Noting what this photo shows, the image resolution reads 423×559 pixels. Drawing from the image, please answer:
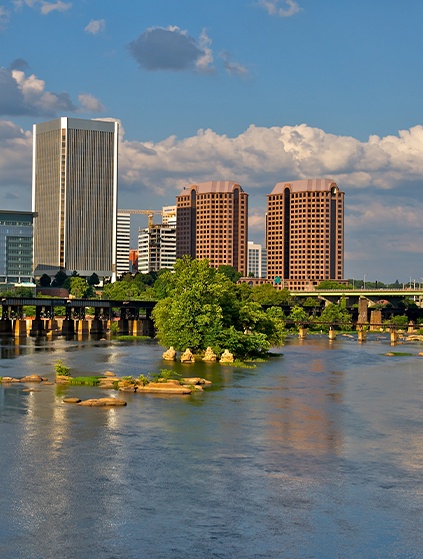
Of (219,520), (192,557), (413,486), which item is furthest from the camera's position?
(413,486)

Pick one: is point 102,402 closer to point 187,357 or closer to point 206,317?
point 187,357

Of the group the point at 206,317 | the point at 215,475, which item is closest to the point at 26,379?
the point at 206,317

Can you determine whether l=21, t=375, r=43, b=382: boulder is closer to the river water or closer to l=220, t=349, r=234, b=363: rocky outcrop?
the river water

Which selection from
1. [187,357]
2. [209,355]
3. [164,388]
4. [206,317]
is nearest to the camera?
[164,388]

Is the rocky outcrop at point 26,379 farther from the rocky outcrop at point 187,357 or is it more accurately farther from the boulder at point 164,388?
the rocky outcrop at point 187,357

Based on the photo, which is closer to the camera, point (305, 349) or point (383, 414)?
point (383, 414)

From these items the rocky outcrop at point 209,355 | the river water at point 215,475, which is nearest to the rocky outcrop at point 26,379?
the river water at point 215,475

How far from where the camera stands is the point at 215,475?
184 ft

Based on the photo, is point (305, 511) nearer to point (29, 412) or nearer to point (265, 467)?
point (265, 467)

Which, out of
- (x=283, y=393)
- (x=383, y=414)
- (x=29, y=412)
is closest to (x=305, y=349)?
(x=283, y=393)

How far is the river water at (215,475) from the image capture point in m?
44.2

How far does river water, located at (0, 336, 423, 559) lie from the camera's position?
44.2 meters

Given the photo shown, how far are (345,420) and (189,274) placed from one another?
64.8 metres

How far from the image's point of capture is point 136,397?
88.1m
